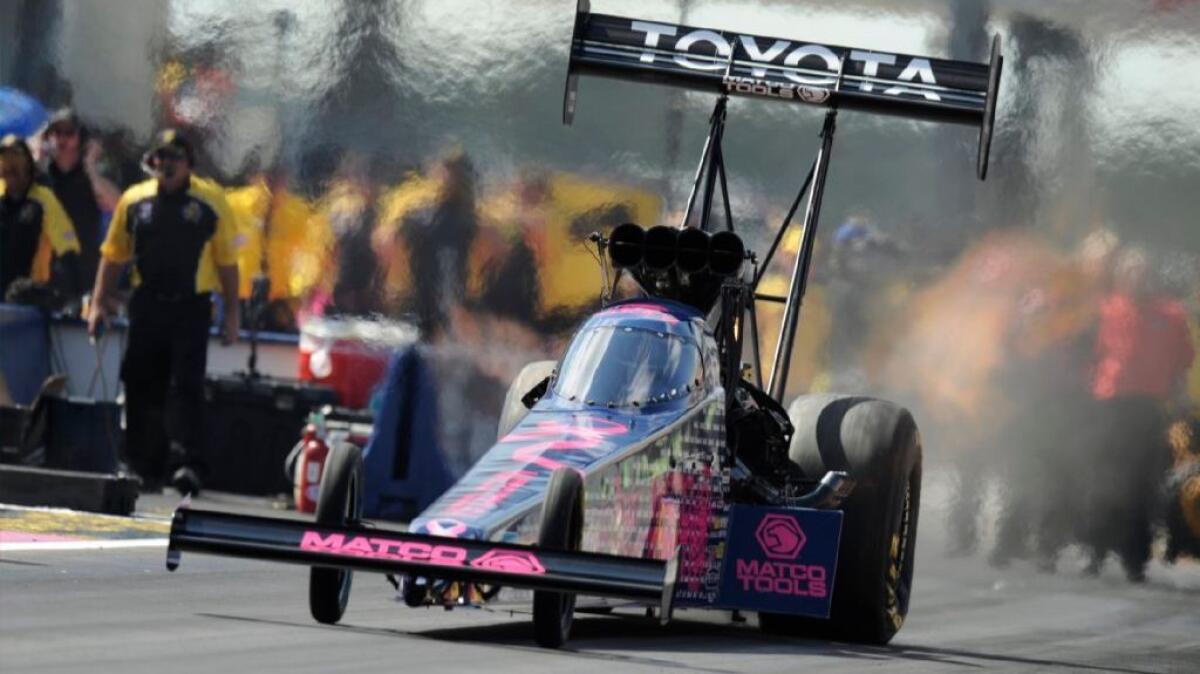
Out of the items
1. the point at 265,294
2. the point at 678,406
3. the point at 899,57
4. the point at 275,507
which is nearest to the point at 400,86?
the point at 265,294

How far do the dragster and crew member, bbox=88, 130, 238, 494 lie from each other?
7.84 meters

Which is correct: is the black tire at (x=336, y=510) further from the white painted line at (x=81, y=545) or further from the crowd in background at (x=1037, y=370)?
the crowd in background at (x=1037, y=370)

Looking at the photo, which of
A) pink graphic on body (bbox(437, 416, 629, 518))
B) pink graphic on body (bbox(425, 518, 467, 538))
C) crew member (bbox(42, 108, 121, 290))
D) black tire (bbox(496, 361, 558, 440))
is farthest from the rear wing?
crew member (bbox(42, 108, 121, 290))

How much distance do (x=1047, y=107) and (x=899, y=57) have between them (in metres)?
5.63

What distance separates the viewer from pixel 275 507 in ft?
70.5

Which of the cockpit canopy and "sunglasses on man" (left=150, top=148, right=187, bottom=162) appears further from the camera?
"sunglasses on man" (left=150, top=148, right=187, bottom=162)

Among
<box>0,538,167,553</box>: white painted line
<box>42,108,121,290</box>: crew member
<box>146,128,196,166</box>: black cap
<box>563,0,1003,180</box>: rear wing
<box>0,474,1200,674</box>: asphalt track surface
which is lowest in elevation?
<box>0,538,167,553</box>: white painted line

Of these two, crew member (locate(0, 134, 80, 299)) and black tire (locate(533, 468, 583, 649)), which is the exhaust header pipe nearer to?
black tire (locate(533, 468, 583, 649))

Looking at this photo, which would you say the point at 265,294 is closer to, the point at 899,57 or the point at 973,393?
the point at 973,393

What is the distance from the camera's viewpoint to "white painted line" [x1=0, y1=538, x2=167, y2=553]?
46.1ft

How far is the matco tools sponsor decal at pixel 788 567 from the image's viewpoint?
1217cm

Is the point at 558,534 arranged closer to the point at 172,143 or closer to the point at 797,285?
the point at 797,285

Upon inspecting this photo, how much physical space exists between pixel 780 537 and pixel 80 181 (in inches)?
467

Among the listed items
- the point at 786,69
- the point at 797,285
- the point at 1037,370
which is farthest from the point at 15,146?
the point at 797,285
